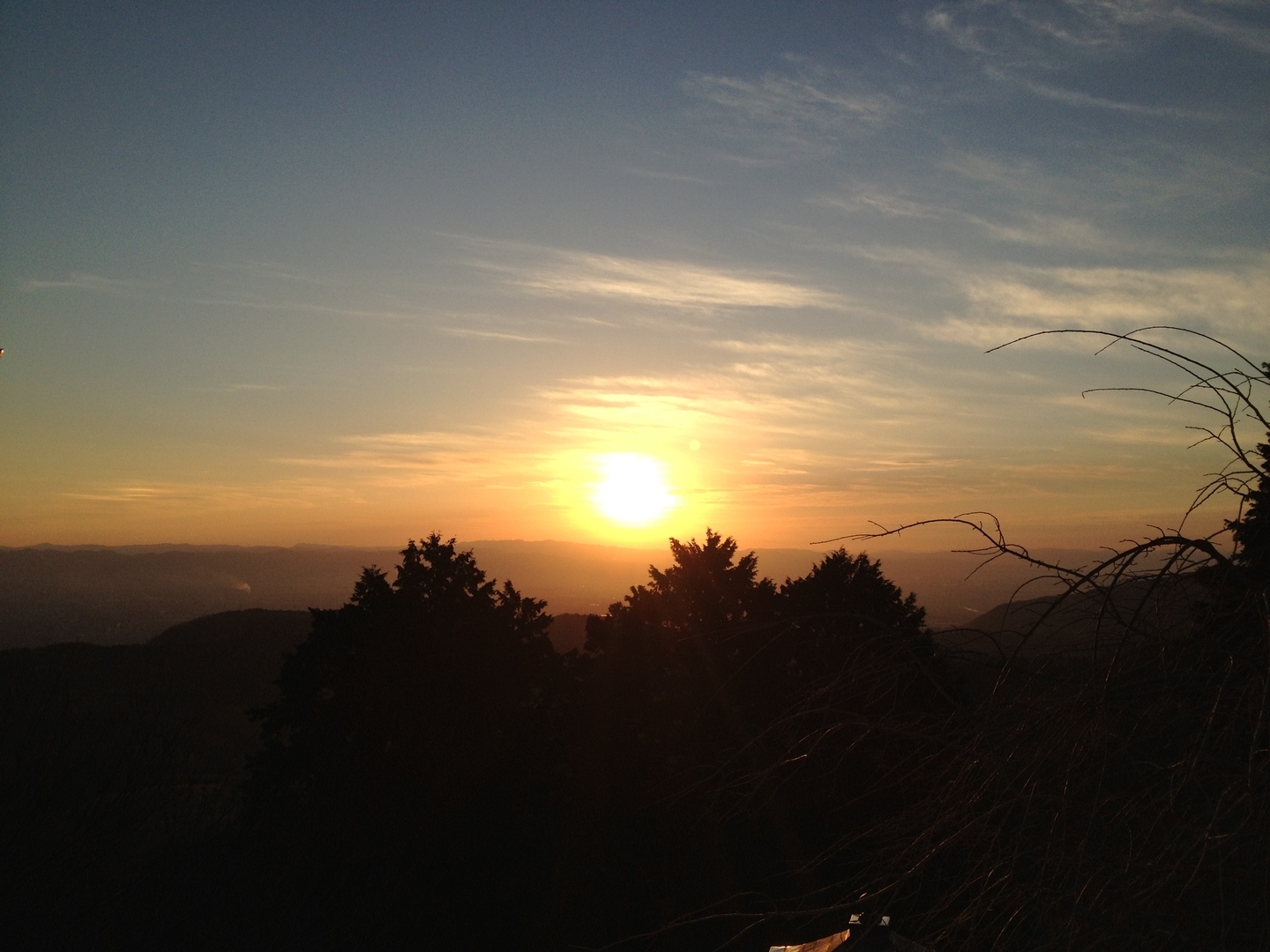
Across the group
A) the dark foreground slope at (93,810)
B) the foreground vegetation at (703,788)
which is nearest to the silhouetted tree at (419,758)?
the foreground vegetation at (703,788)

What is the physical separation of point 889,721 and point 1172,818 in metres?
0.91

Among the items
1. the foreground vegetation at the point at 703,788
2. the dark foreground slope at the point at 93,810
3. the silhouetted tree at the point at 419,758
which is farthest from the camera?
the silhouetted tree at the point at 419,758

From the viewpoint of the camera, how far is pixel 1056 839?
9.50ft

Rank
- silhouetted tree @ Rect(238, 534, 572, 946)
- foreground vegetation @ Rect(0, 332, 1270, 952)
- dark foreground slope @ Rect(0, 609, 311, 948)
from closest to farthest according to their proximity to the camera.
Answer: foreground vegetation @ Rect(0, 332, 1270, 952) < dark foreground slope @ Rect(0, 609, 311, 948) < silhouetted tree @ Rect(238, 534, 572, 946)

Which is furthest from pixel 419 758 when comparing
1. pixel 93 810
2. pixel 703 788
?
pixel 703 788

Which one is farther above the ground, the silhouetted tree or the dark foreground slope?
the dark foreground slope

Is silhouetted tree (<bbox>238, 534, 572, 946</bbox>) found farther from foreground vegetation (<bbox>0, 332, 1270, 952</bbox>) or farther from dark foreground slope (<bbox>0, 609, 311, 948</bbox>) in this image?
dark foreground slope (<bbox>0, 609, 311, 948</bbox>)

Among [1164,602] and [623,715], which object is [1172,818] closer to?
[1164,602]

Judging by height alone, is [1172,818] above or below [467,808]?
above

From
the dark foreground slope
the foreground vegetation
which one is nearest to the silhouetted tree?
the foreground vegetation

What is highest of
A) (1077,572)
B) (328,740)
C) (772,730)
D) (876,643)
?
(1077,572)

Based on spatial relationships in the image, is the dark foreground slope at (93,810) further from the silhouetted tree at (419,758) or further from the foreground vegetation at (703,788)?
the silhouetted tree at (419,758)

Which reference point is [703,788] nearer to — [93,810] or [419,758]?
[93,810]

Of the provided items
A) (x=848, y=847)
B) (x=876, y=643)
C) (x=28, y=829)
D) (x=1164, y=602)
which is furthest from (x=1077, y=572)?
(x=28, y=829)
